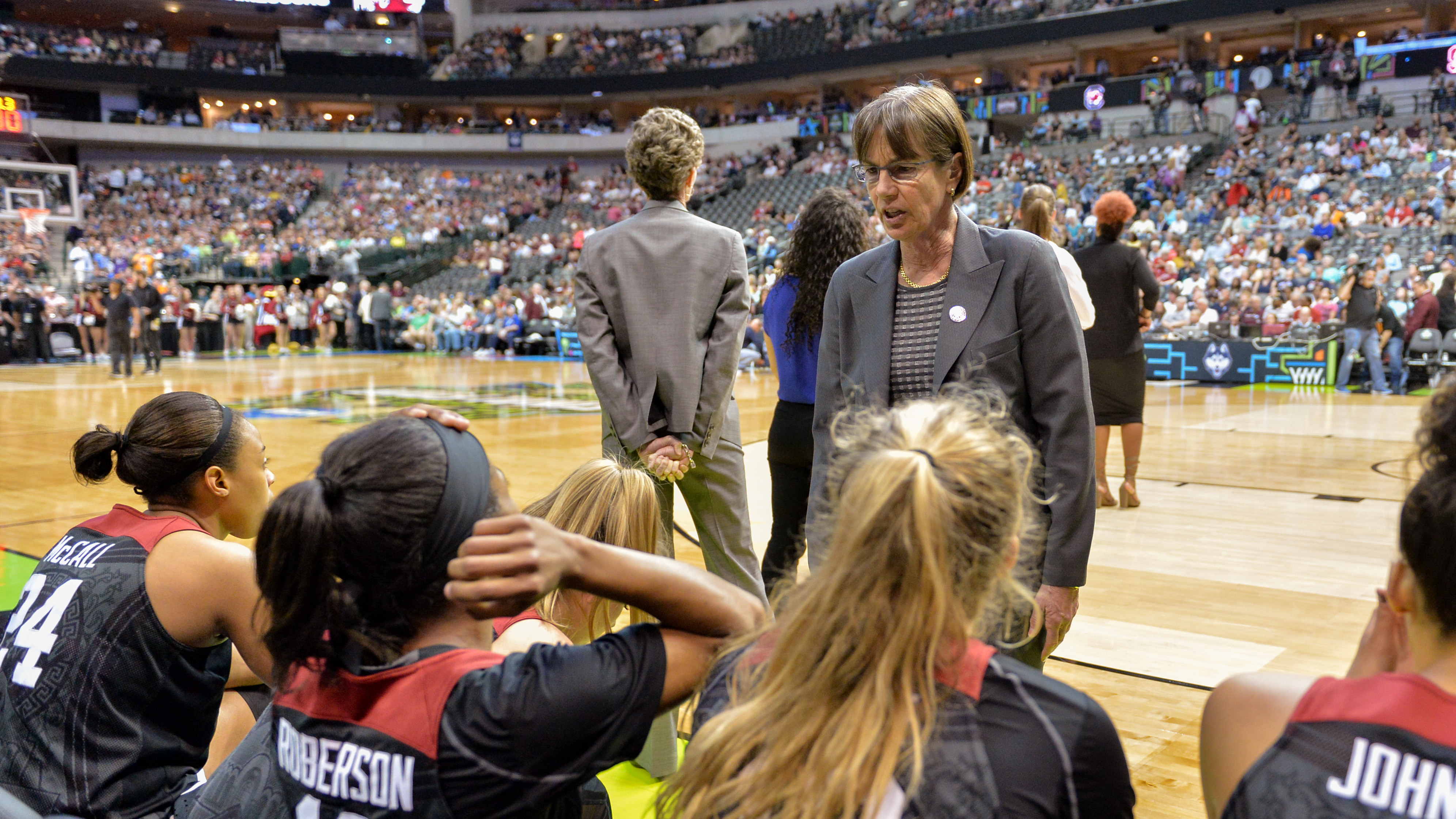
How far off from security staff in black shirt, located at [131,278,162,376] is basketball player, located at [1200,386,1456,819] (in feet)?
55.2

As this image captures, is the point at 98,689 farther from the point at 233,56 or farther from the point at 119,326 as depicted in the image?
the point at 233,56

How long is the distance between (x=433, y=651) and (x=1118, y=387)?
4.71m

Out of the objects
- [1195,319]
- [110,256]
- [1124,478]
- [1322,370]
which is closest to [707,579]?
[1124,478]

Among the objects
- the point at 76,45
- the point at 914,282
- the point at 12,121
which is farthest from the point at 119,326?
the point at 76,45

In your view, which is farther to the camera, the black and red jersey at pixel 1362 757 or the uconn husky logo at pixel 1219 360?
the uconn husky logo at pixel 1219 360

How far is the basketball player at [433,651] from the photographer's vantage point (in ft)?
4.01

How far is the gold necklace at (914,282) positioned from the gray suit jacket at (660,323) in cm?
81

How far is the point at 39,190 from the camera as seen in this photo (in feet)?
71.9

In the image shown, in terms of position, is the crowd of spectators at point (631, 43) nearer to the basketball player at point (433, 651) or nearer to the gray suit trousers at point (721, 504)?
the gray suit trousers at point (721, 504)

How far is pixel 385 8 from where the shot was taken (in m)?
36.2

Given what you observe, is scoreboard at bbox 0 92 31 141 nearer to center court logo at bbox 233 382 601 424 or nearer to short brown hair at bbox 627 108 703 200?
center court logo at bbox 233 382 601 424

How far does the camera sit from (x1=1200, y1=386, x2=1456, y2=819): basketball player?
979mm

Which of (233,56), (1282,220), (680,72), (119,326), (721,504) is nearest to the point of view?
(721,504)

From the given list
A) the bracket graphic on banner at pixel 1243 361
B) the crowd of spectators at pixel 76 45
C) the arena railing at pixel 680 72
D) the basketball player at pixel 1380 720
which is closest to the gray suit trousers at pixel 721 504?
the basketball player at pixel 1380 720
